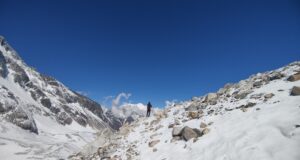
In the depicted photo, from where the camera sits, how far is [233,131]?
14.7 m

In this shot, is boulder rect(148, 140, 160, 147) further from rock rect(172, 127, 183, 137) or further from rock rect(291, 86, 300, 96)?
rock rect(291, 86, 300, 96)

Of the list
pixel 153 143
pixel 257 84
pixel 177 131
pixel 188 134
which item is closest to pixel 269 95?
pixel 257 84

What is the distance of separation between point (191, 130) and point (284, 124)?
5.99m

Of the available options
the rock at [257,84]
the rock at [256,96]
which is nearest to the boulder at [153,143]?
the rock at [256,96]

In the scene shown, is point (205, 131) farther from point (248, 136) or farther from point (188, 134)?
point (248, 136)

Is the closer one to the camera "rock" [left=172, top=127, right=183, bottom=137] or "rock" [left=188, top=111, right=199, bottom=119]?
"rock" [left=172, top=127, right=183, bottom=137]

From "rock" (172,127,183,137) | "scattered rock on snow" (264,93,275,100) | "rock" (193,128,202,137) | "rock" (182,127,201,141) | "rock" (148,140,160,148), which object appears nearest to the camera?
"rock" (193,128,202,137)

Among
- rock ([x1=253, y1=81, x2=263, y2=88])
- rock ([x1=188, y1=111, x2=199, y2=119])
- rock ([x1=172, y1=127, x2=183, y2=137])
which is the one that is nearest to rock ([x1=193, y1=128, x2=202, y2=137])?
rock ([x1=172, y1=127, x2=183, y2=137])

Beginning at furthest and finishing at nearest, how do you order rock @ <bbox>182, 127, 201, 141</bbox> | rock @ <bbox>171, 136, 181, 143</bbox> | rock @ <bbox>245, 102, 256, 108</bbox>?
rock @ <bbox>171, 136, 181, 143</bbox> → rock @ <bbox>245, 102, 256, 108</bbox> → rock @ <bbox>182, 127, 201, 141</bbox>

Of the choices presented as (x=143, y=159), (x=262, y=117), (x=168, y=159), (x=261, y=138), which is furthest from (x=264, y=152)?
(x=143, y=159)

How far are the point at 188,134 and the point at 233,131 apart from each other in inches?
128

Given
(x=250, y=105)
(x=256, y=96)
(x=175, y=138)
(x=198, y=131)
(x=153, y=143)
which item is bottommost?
(x=153, y=143)

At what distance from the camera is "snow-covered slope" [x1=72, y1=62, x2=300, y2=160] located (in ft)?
39.3

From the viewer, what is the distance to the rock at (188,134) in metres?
16.9
